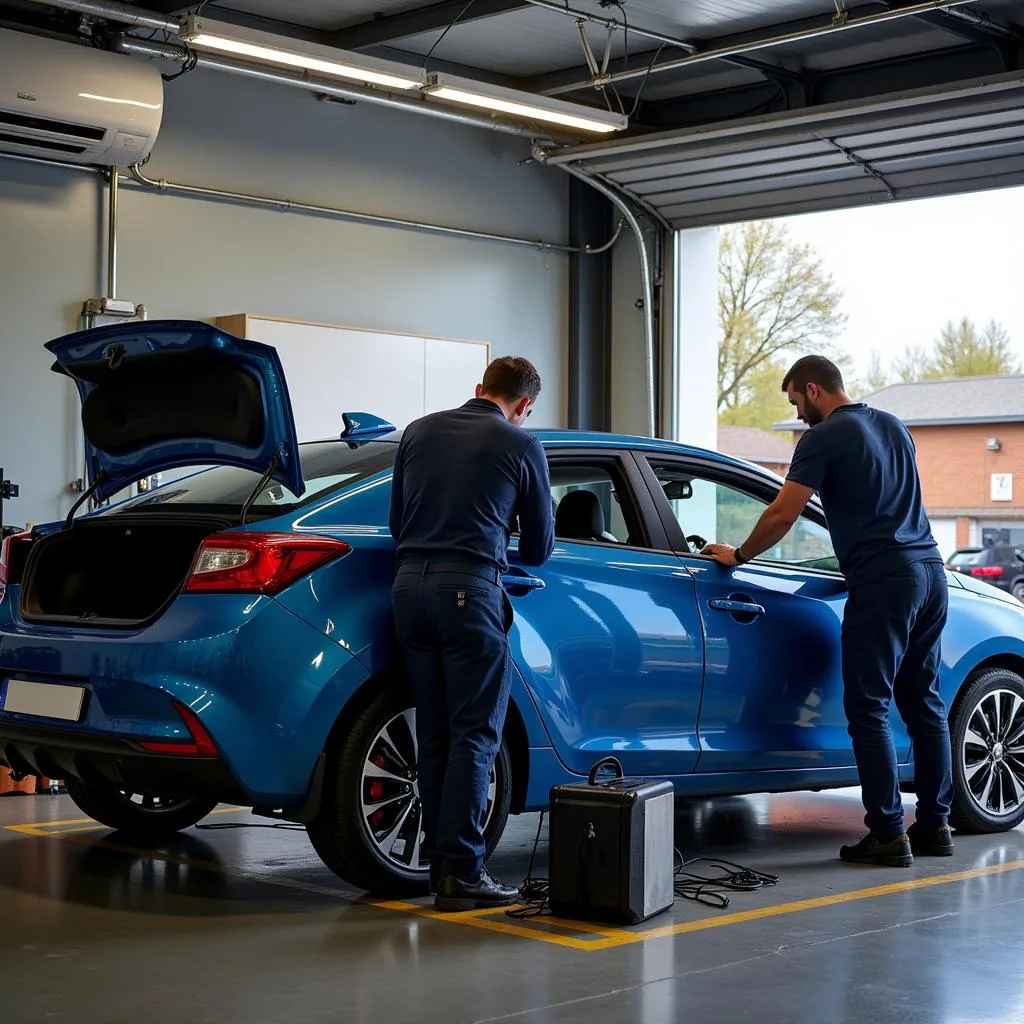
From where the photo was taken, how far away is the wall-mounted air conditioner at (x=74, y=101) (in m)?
8.84

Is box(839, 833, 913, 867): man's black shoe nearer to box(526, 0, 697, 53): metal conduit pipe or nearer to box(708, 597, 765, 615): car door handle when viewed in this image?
box(708, 597, 765, 615): car door handle

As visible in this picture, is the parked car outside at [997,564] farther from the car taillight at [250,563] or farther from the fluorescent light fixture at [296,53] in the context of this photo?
the car taillight at [250,563]

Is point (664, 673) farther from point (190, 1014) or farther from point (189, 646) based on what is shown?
point (190, 1014)

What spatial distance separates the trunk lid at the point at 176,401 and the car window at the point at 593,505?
1004mm

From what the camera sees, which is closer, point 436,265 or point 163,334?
point 163,334

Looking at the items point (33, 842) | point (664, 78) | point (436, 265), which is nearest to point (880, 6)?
point (664, 78)

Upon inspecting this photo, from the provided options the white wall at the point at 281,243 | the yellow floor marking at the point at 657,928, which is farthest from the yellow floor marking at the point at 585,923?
the white wall at the point at 281,243

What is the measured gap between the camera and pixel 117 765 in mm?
4465

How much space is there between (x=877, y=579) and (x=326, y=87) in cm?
611

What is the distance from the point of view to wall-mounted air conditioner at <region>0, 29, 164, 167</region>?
884 centimetres

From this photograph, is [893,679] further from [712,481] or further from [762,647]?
[712,481]

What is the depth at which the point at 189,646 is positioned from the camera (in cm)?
441

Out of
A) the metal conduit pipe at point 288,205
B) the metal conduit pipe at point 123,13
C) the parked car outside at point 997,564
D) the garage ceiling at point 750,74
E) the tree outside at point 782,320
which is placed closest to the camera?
the metal conduit pipe at point 123,13

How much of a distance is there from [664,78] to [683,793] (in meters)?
7.68
